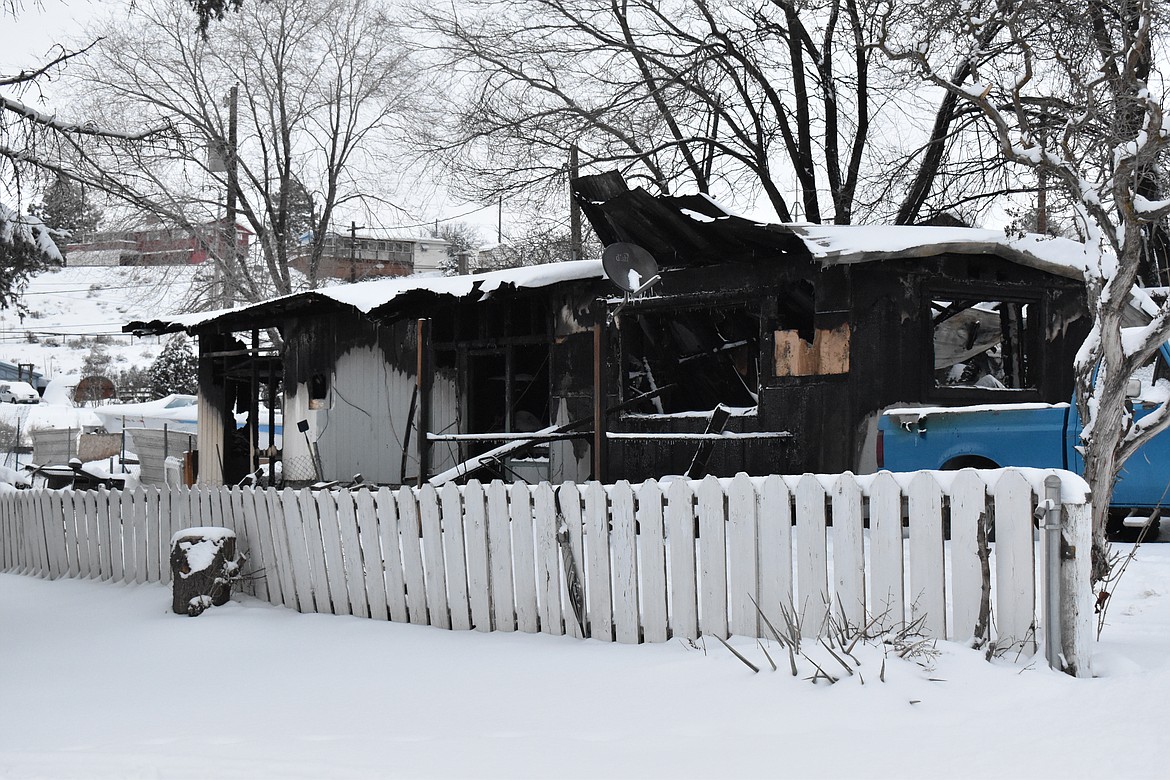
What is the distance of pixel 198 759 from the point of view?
4.27 metres

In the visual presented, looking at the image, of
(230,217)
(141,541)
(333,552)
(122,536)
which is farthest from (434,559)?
(230,217)

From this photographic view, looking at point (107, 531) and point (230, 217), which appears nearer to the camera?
point (107, 531)

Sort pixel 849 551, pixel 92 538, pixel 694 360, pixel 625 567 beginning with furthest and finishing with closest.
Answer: pixel 694 360 < pixel 92 538 < pixel 625 567 < pixel 849 551

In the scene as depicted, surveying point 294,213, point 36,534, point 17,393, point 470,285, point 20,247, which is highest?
point 294,213

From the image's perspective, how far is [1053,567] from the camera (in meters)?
4.46

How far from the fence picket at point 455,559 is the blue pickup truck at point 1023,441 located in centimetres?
466

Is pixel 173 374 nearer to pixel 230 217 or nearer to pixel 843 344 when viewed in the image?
pixel 230 217

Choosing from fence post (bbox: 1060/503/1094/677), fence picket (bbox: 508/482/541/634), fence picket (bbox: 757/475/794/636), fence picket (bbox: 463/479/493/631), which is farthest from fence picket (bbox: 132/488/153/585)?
fence post (bbox: 1060/503/1094/677)

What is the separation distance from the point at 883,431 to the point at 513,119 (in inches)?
477

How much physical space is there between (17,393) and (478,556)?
1914 inches

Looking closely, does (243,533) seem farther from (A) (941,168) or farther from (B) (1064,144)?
(A) (941,168)

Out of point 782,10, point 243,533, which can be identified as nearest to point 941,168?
point 782,10

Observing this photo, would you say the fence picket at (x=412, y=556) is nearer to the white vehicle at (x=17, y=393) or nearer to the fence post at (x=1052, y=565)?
the fence post at (x=1052, y=565)

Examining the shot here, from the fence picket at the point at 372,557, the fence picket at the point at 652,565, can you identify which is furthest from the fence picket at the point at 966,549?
the fence picket at the point at 372,557
